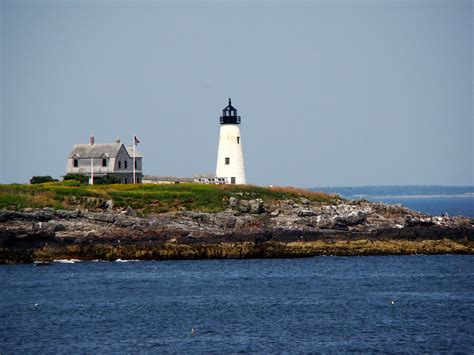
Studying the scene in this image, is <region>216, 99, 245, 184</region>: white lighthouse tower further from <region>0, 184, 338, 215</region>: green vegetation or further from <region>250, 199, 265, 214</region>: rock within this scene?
<region>250, 199, 265, 214</region>: rock

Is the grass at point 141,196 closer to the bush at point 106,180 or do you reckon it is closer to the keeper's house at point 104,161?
the bush at point 106,180

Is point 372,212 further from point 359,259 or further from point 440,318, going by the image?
point 440,318

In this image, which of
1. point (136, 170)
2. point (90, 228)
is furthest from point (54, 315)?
point (136, 170)

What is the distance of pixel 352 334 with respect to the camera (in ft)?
139

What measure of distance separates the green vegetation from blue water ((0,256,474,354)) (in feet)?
44.2

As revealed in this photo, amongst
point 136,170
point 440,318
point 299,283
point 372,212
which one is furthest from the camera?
point 136,170

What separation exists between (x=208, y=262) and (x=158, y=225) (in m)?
8.29

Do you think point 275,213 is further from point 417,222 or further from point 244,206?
point 417,222

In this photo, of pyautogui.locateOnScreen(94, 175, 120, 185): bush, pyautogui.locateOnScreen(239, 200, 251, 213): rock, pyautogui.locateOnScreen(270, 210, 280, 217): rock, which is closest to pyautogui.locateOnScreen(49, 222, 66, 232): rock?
pyautogui.locateOnScreen(239, 200, 251, 213): rock

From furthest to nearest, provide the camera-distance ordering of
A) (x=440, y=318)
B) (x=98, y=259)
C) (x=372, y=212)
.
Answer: (x=372, y=212)
(x=98, y=259)
(x=440, y=318)

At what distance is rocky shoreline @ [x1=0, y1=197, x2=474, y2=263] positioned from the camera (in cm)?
6581

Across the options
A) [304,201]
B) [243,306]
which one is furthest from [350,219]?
[243,306]

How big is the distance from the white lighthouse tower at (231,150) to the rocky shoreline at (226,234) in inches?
551

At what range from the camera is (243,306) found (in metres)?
49.4
